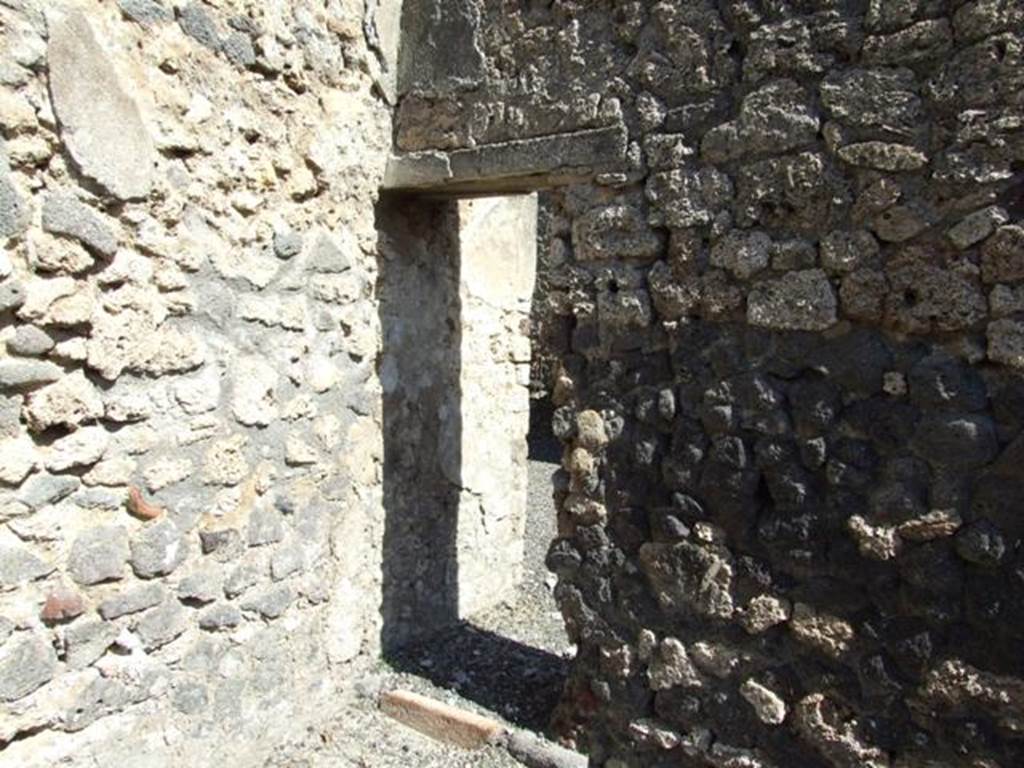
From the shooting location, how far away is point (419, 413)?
3.57 metres

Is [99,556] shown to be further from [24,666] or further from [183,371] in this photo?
[183,371]

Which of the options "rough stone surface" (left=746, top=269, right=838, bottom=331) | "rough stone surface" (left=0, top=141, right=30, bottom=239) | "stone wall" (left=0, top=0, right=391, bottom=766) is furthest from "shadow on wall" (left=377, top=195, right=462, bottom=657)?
"rough stone surface" (left=746, top=269, right=838, bottom=331)

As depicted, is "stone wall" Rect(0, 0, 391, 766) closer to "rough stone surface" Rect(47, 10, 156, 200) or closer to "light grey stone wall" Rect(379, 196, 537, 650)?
"rough stone surface" Rect(47, 10, 156, 200)

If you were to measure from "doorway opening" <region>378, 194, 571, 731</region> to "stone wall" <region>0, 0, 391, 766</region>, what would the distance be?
21cm

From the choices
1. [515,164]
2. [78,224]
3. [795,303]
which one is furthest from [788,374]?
[78,224]

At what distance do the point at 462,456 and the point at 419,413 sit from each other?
366 millimetres

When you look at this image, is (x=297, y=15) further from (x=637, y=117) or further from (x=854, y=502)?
(x=854, y=502)

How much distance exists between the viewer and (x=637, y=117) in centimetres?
257

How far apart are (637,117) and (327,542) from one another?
1.82m

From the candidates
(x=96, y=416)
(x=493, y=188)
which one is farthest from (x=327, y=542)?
(x=493, y=188)

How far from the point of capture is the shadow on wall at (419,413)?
11.1 ft

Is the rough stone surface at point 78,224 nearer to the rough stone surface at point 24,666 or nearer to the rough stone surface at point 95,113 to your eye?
the rough stone surface at point 95,113

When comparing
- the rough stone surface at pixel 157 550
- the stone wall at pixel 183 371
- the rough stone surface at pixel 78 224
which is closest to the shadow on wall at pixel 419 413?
the stone wall at pixel 183 371

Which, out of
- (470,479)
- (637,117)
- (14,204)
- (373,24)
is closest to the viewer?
(14,204)
